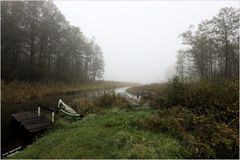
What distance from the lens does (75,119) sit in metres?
9.36

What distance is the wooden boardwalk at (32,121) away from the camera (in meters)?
7.80

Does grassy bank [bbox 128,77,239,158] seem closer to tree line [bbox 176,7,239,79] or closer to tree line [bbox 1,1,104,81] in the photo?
tree line [bbox 176,7,239,79]

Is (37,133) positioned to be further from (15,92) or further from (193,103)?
(15,92)

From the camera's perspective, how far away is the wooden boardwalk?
7796mm

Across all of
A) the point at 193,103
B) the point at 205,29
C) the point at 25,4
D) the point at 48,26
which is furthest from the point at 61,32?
the point at 193,103

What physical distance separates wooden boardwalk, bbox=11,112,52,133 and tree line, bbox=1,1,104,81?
A: 1229 cm

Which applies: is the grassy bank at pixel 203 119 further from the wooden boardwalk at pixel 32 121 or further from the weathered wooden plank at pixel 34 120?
the weathered wooden plank at pixel 34 120

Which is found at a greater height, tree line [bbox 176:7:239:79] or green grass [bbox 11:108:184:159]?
tree line [bbox 176:7:239:79]

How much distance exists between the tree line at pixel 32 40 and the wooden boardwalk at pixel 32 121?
1229 cm

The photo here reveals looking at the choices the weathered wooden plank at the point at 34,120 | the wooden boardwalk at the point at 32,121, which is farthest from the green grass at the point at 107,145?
the weathered wooden plank at the point at 34,120

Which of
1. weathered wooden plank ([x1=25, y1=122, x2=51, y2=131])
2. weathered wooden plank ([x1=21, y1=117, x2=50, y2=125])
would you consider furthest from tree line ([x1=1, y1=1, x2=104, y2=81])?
weathered wooden plank ([x1=25, y1=122, x2=51, y2=131])

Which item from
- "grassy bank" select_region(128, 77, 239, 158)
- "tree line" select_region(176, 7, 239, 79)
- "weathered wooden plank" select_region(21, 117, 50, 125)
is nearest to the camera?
"grassy bank" select_region(128, 77, 239, 158)

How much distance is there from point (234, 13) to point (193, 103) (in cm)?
1744

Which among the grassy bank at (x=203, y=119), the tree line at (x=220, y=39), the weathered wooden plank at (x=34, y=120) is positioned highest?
the tree line at (x=220, y=39)
